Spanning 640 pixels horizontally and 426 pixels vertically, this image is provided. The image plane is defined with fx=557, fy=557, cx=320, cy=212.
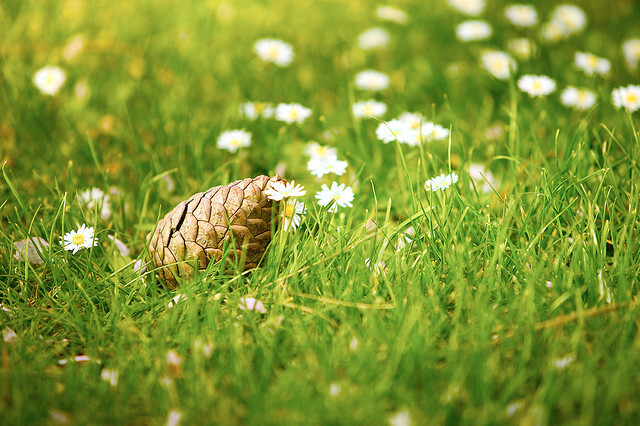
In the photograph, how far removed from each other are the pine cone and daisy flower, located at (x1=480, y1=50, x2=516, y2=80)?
177 cm

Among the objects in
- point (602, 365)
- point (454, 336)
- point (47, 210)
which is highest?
point (47, 210)

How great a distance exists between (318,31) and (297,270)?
2290mm

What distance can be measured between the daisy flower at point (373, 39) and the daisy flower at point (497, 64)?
2.01 feet

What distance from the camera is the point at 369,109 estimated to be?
2.54 m

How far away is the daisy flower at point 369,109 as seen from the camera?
2.51m

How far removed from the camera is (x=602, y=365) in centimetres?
129

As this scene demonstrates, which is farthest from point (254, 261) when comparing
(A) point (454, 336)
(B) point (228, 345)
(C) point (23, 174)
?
(C) point (23, 174)

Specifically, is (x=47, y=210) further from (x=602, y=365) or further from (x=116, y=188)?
(x=602, y=365)

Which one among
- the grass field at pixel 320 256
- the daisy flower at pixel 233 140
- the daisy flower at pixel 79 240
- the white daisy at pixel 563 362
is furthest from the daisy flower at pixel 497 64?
the daisy flower at pixel 79 240

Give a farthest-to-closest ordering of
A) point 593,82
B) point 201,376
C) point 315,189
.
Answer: point 593,82, point 315,189, point 201,376

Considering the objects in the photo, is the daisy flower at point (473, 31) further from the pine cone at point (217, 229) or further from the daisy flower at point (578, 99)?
the pine cone at point (217, 229)

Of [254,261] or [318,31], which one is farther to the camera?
[318,31]

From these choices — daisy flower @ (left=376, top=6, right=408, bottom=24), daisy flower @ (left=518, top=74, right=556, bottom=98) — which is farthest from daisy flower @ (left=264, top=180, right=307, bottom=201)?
daisy flower @ (left=376, top=6, right=408, bottom=24)

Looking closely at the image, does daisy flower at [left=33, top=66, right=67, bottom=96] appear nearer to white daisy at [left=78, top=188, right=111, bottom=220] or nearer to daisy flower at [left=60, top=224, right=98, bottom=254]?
white daisy at [left=78, top=188, right=111, bottom=220]
